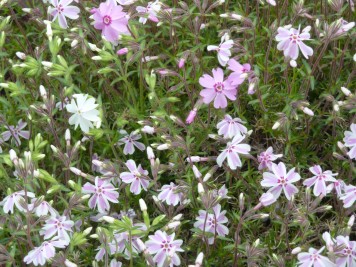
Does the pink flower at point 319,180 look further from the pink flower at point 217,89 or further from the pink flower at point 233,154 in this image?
the pink flower at point 217,89

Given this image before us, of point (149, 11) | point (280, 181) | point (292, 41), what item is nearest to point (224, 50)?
point (292, 41)

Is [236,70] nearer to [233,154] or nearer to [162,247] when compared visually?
[233,154]

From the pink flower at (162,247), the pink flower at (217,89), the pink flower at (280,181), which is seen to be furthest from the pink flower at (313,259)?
the pink flower at (217,89)

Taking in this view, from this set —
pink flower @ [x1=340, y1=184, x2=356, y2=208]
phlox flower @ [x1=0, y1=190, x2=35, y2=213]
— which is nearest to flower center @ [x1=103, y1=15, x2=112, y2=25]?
phlox flower @ [x1=0, y1=190, x2=35, y2=213]

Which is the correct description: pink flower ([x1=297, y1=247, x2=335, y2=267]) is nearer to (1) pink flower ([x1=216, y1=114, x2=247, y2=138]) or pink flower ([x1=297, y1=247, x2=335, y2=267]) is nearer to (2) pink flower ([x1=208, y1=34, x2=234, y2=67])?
(1) pink flower ([x1=216, y1=114, x2=247, y2=138])

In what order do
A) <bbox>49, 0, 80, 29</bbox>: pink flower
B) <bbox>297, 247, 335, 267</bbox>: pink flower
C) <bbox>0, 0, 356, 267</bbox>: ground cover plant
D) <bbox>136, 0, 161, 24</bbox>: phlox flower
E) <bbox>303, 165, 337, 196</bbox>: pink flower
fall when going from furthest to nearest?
<bbox>49, 0, 80, 29</bbox>: pink flower, <bbox>136, 0, 161, 24</bbox>: phlox flower, <bbox>303, 165, 337, 196</bbox>: pink flower, <bbox>0, 0, 356, 267</bbox>: ground cover plant, <bbox>297, 247, 335, 267</bbox>: pink flower
